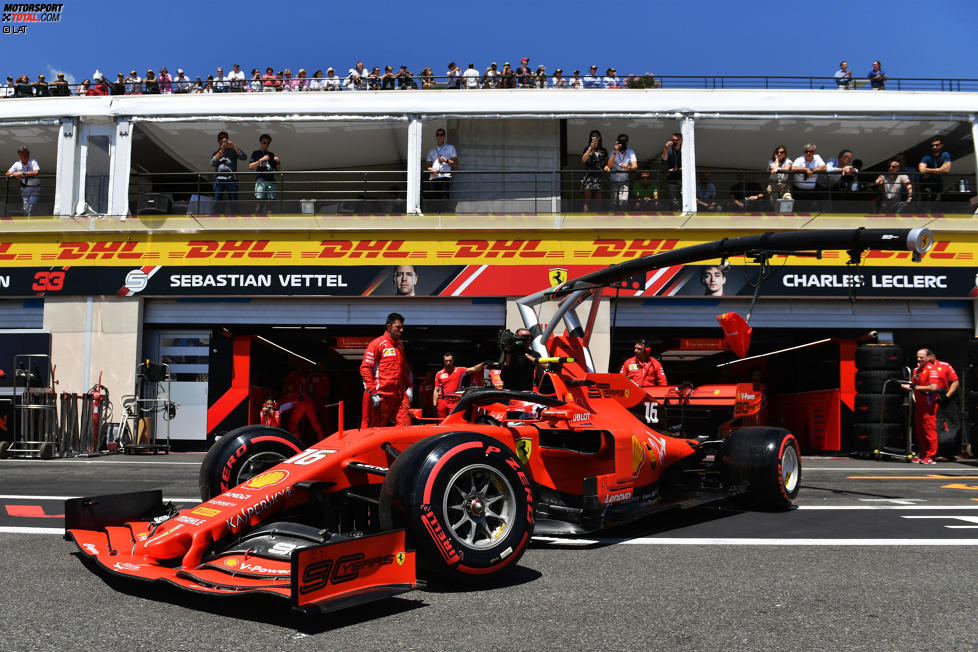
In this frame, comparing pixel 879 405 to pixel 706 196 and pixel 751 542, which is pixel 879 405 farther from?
pixel 751 542

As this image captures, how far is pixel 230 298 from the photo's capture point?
15.8 m

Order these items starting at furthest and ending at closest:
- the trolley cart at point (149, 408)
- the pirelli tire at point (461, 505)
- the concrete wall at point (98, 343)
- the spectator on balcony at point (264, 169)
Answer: the spectator on balcony at point (264, 169)
the concrete wall at point (98, 343)
the trolley cart at point (149, 408)
the pirelli tire at point (461, 505)

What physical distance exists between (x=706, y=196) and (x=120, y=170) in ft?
40.6

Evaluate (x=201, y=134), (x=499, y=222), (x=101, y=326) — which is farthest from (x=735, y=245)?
(x=201, y=134)

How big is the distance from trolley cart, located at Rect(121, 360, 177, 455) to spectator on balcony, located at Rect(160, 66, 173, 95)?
22.0 ft

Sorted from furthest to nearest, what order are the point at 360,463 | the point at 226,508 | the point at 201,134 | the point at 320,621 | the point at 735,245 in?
the point at 201,134 < the point at 735,245 < the point at 360,463 < the point at 226,508 < the point at 320,621

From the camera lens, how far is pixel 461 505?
384 centimetres

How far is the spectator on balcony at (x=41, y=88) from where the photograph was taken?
1780 cm

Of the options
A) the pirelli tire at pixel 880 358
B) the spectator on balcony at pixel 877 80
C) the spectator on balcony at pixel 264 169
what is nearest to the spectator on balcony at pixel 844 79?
Answer: the spectator on balcony at pixel 877 80

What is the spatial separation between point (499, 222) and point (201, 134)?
757cm

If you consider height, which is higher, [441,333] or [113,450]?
[441,333]

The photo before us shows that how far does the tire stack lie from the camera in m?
13.5

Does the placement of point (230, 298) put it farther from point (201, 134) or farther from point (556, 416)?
point (556, 416)

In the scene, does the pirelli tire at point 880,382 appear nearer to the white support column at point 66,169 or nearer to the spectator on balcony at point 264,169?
the spectator on balcony at point 264,169
